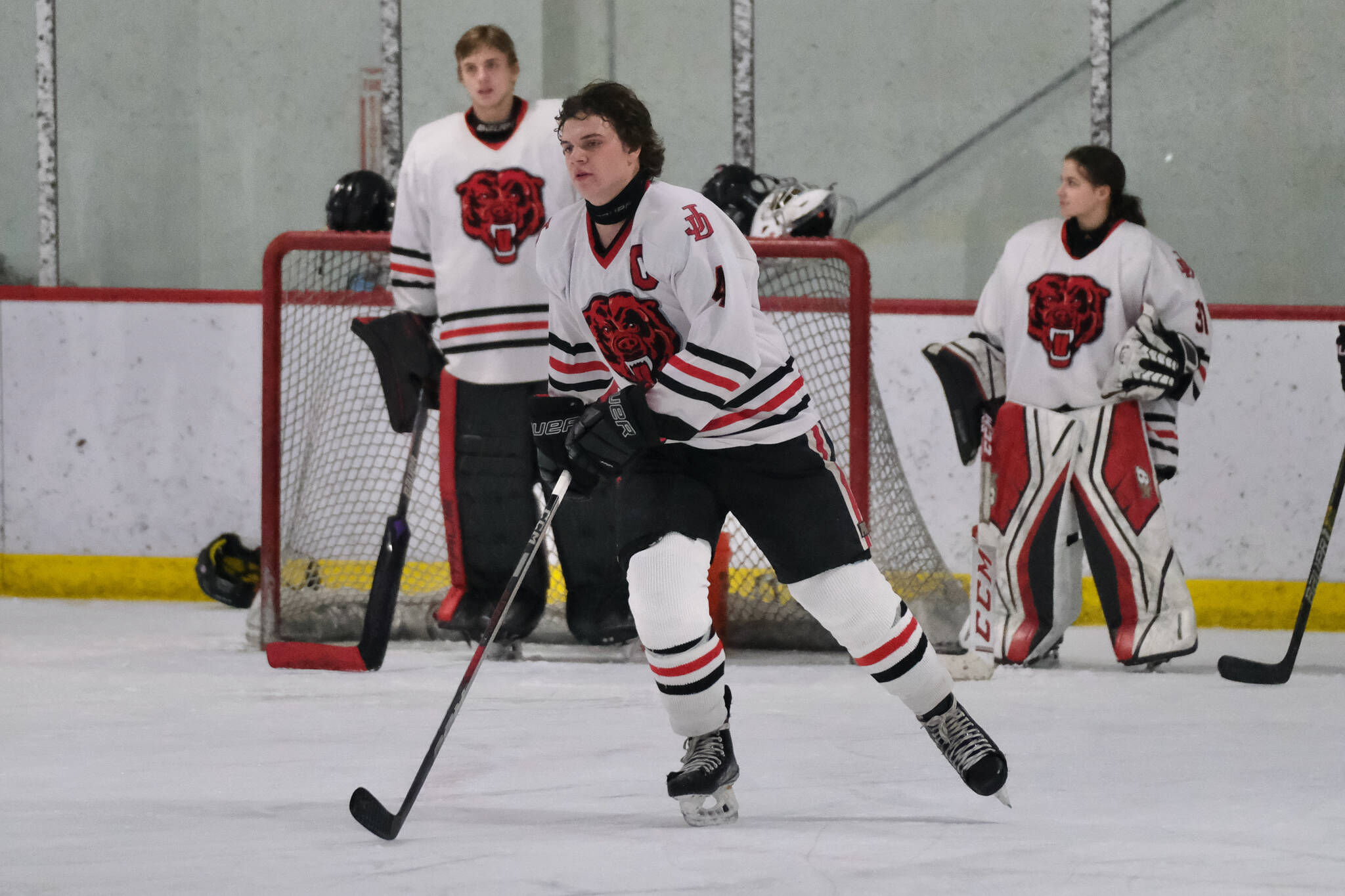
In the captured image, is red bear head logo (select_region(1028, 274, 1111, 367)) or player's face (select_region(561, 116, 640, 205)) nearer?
player's face (select_region(561, 116, 640, 205))

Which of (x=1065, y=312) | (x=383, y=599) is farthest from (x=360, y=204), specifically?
Answer: (x=1065, y=312)

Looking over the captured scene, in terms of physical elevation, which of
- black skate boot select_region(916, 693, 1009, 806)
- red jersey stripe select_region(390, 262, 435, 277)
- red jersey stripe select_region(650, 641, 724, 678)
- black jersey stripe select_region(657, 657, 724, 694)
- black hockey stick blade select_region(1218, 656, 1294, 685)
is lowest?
black hockey stick blade select_region(1218, 656, 1294, 685)

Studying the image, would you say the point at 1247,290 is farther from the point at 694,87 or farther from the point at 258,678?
the point at 258,678

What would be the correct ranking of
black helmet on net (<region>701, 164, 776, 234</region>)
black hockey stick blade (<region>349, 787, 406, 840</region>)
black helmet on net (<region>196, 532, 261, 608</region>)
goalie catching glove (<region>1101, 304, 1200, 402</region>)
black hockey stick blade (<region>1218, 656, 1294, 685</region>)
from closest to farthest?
1. black hockey stick blade (<region>349, 787, 406, 840</region>)
2. black hockey stick blade (<region>1218, 656, 1294, 685</region>)
3. goalie catching glove (<region>1101, 304, 1200, 402</region>)
4. black helmet on net (<region>701, 164, 776, 234</region>)
5. black helmet on net (<region>196, 532, 261, 608</region>)

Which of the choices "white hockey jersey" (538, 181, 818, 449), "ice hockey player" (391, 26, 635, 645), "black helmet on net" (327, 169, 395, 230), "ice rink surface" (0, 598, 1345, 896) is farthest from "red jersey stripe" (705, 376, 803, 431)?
"black helmet on net" (327, 169, 395, 230)

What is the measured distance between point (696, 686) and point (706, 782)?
126mm

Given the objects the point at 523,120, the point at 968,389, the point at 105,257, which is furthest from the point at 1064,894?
the point at 105,257

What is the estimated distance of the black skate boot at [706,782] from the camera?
2.02 m

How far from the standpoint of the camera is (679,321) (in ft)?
6.95

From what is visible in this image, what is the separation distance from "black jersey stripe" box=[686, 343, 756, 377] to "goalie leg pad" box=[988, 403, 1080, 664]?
5.37ft

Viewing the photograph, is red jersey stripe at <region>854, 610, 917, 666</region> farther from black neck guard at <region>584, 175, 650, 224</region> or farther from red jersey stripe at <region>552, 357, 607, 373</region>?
black neck guard at <region>584, 175, 650, 224</region>

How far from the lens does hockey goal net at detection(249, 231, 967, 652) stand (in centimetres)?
360

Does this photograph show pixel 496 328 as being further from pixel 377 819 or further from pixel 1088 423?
pixel 377 819

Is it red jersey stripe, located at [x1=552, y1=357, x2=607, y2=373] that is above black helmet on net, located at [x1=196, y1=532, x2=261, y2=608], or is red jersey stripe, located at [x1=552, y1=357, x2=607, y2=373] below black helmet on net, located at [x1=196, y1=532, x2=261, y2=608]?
above
